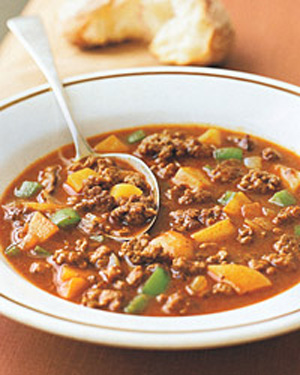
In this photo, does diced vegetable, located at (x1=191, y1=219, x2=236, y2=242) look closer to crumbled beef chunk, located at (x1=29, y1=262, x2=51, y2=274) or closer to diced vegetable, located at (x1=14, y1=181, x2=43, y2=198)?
crumbled beef chunk, located at (x1=29, y1=262, x2=51, y2=274)

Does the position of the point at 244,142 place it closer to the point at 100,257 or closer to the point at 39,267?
the point at 100,257

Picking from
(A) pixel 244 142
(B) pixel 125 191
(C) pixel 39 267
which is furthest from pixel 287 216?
(C) pixel 39 267

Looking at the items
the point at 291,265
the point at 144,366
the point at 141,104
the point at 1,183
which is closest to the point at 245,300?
the point at 291,265

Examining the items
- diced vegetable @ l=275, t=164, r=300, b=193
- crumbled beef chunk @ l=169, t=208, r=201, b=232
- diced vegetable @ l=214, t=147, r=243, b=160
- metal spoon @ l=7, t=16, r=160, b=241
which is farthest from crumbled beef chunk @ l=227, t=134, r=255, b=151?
crumbled beef chunk @ l=169, t=208, r=201, b=232

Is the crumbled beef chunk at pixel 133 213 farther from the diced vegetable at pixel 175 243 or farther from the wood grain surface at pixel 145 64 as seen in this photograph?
the wood grain surface at pixel 145 64

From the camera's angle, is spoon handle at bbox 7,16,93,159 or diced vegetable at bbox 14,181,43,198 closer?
diced vegetable at bbox 14,181,43,198

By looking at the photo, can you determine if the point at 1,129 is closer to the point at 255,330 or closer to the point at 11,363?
the point at 11,363
